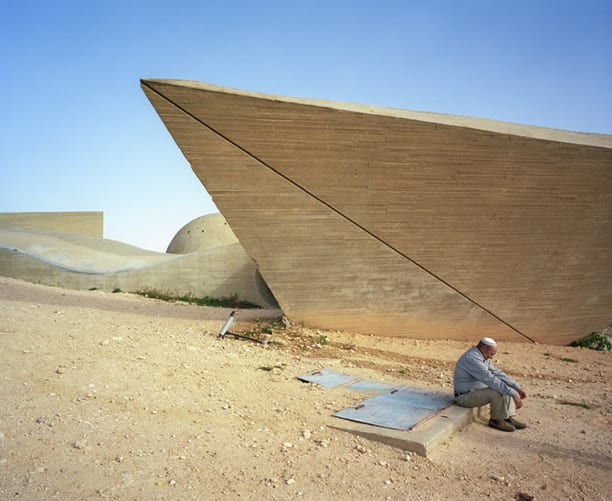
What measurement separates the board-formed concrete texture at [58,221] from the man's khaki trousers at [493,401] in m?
22.6

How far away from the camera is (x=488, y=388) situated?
5148mm

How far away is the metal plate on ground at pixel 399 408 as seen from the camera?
475 cm

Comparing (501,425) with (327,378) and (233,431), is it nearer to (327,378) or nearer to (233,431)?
(327,378)

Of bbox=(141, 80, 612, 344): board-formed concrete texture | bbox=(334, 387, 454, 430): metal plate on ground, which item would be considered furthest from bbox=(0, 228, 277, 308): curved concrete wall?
bbox=(334, 387, 454, 430): metal plate on ground

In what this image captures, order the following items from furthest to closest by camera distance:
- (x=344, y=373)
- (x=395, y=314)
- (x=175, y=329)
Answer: (x=395, y=314) → (x=175, y=329) → (x=344, y=373)

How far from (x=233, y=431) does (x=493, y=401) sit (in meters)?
2.45

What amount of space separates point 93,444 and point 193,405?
1162mm

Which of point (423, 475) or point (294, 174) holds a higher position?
point (294, 174)

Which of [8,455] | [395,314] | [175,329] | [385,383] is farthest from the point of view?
[395,314]

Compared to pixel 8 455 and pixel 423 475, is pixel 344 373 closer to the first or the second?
pixel 423 475

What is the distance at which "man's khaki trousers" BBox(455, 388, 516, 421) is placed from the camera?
506 centimetres

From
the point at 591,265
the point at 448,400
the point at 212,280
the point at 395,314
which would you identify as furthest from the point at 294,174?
the point at 212,280

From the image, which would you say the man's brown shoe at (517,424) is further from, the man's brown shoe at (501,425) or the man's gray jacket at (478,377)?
the man's gray jacket at (478,377)

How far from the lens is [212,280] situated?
17.3 metres
